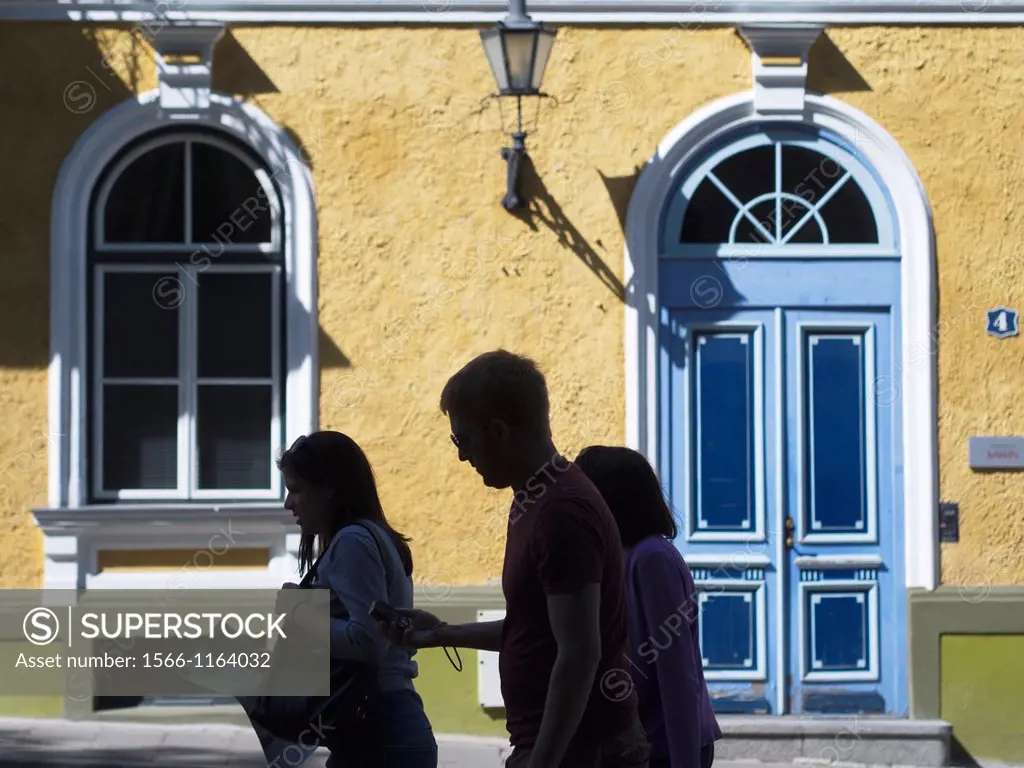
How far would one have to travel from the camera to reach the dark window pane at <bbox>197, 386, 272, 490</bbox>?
883 centimetres

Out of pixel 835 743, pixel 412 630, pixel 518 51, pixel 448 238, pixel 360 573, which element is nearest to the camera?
pixel 412 630

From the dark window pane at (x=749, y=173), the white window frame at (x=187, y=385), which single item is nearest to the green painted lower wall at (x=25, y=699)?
the white window frame at (x=187, y=385)

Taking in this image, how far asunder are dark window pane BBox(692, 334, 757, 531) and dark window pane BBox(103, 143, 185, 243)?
9.59 feet

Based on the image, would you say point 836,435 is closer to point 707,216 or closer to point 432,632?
point 707,216

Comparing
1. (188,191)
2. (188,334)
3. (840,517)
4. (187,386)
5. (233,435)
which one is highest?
(188,191)

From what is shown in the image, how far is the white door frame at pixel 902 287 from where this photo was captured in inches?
343

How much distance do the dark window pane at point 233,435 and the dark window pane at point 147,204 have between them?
882mm

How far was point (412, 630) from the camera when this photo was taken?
3.75m

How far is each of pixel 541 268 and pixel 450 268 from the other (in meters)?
0.48

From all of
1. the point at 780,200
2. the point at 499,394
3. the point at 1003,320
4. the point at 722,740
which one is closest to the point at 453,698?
the point at 722,740

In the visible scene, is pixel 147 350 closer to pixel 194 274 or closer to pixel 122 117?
pixel 194 274

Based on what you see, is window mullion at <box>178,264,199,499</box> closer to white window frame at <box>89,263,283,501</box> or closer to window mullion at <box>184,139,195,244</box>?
white window frame at <box>89,263,283,501</box>

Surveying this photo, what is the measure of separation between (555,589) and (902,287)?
5.90 m

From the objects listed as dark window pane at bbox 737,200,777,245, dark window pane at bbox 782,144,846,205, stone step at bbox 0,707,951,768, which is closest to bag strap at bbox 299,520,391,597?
stone step at bbox 0,707,951,768
